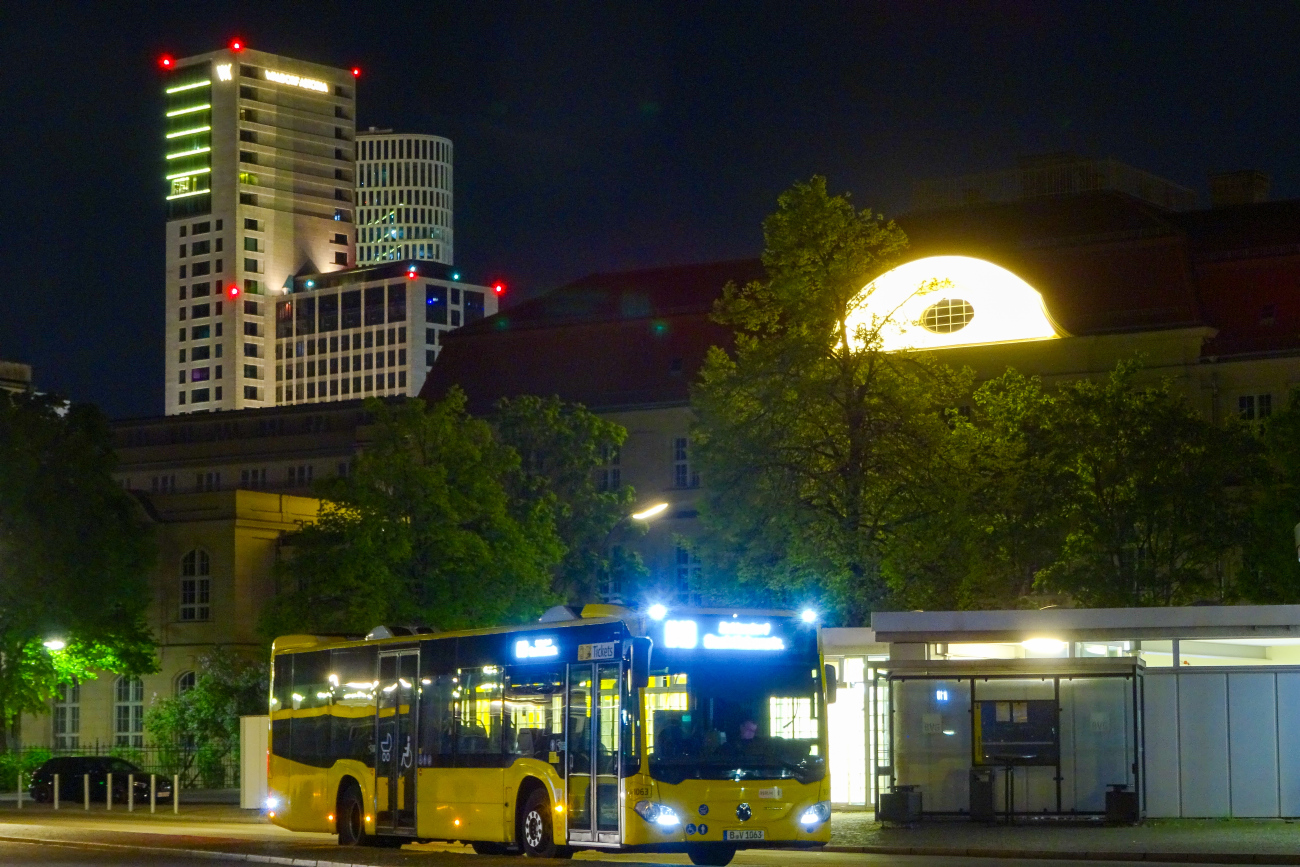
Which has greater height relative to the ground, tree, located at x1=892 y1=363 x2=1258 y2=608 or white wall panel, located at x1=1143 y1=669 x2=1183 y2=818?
tree, located at x1=892 y1=363 x2=1258 y2=608

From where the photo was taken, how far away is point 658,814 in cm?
2314

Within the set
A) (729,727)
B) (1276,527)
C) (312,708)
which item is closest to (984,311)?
(1276,527)

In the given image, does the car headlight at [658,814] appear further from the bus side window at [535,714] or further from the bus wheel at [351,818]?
the bus wheel at [351,818]

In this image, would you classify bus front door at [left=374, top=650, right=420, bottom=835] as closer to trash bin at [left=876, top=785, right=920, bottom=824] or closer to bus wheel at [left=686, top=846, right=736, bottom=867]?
bus wheel at [left=686, top=846, right=736, bottom=867]

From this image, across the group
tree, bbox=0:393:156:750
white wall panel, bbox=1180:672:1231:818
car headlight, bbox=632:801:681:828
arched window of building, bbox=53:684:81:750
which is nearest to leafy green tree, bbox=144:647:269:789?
tree, bbox=0:393:156:750

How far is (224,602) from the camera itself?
7150 centimetres

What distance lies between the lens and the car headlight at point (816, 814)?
2355 cm

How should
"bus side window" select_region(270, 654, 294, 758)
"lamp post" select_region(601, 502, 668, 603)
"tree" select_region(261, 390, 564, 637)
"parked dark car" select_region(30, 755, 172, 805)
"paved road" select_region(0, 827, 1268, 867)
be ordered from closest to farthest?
"paved road" select_region(0, 827, 1268, 867)
"bus side window" select_region(270, 654, 294, 758)
"parked dark car" select_region(30, 755, 172, 805)
"tree" select_region(261, 390, 564, 637)
"lamp post" select_region(601, 502, 668, 603)

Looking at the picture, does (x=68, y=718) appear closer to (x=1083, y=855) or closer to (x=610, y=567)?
(x=610, y=567)

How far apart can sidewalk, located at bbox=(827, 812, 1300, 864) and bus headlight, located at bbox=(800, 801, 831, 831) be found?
299 cm

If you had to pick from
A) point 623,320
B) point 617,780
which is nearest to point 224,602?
point 623,320

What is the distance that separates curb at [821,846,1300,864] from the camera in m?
24.1

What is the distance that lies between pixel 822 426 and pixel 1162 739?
→ 14.9 meters

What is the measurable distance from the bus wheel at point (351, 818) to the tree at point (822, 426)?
16.6 meters
